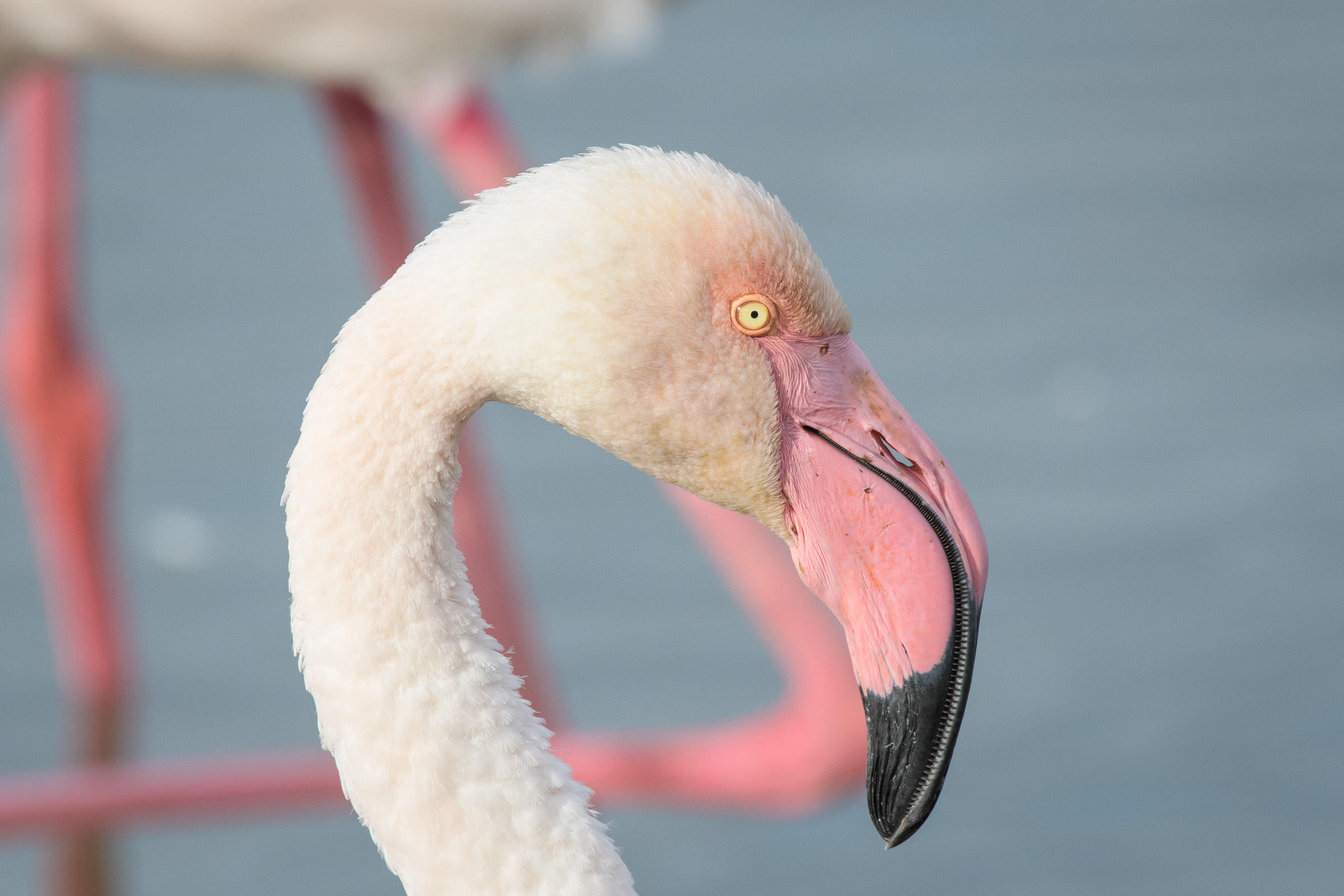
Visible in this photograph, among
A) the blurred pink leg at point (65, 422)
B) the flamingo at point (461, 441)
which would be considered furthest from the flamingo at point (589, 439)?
the blurred pink leg at point (65, 422)

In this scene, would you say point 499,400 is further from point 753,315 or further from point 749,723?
point 749,723

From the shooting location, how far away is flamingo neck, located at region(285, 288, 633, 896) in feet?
3.83

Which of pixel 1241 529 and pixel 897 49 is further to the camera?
pixel 897 49

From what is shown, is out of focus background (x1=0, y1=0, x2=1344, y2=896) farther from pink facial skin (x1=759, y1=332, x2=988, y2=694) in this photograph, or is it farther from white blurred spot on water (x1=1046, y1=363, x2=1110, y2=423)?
pink facial skin (x1=759, y1=332, x2=988, y2=694)

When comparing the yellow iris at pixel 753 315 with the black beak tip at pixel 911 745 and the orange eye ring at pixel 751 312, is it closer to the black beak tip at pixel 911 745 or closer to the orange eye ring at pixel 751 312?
the orange eye ring at pixel 751 312

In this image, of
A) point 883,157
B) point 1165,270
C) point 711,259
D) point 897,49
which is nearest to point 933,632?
point 711,259

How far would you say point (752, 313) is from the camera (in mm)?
1185

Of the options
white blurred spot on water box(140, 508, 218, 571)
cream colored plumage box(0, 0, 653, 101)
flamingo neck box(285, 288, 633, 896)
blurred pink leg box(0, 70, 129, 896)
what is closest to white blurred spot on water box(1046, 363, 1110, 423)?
cream colored plumage box(0, 0, 653, 101)

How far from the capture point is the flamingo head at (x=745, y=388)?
1136mm

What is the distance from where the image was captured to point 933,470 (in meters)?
1.24

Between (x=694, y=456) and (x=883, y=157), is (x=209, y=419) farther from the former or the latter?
(x=694, y=456)

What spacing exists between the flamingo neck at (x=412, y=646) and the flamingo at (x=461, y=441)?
1.24 m

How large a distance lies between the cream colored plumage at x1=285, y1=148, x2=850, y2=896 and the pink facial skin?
18mm

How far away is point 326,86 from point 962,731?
1.58 meters
